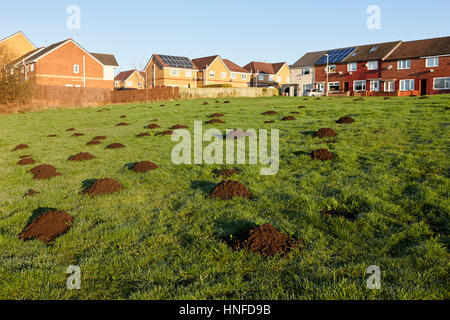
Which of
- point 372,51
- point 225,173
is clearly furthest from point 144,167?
point 372,51

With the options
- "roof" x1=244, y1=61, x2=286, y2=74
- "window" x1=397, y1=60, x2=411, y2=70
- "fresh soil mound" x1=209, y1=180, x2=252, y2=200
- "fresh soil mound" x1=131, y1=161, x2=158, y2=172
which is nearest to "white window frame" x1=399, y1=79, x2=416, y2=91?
"window" x1=397, y1=60, x2=411, y2=70

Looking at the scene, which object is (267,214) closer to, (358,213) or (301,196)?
(301,196)

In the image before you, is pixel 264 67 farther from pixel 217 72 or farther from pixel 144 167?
pixel 144 167

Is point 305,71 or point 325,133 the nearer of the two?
point 325,133

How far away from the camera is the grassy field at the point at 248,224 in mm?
3498

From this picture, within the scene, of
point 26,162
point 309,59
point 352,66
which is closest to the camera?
Result: point 26,162

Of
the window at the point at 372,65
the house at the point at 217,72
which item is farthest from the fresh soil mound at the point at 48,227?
the house at the point at 217,72

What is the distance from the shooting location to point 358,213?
5.23 meters

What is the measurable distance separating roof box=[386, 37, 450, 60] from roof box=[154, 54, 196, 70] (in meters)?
42.8

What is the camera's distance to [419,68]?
150ft

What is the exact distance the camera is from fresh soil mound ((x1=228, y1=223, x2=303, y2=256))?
422 centimetres

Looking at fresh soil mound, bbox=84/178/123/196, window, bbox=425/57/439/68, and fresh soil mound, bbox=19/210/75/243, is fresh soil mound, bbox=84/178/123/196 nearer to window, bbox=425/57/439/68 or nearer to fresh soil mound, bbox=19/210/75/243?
fresh soil mound, bbox=19/210/75/243

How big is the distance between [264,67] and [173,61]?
2734cm

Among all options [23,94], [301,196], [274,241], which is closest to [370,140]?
[301,196]
